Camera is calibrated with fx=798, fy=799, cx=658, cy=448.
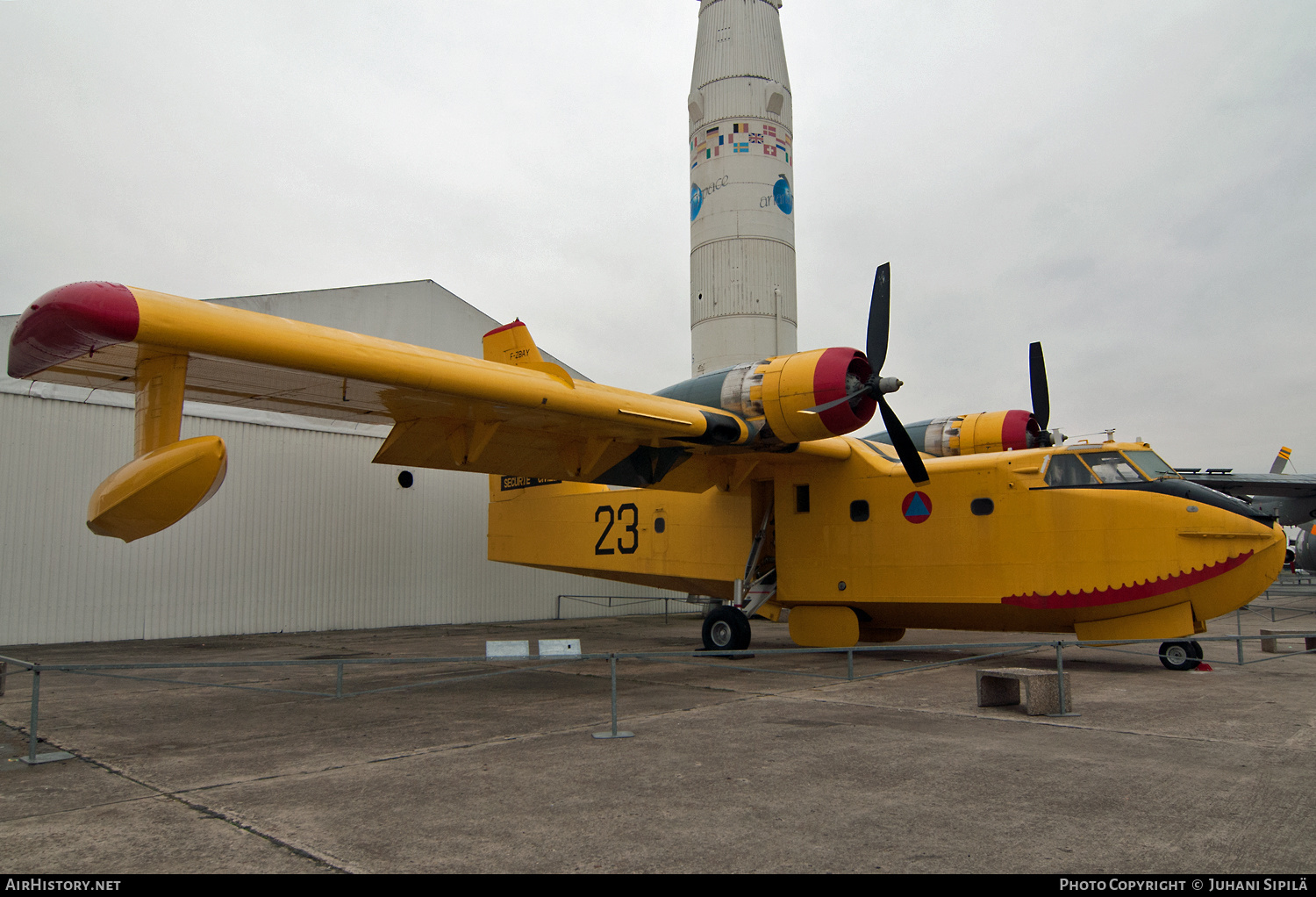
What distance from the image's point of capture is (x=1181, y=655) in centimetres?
980

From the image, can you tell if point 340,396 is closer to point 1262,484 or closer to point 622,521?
point 622,521

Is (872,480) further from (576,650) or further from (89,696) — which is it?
(89,696)

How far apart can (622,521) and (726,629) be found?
2881 mm

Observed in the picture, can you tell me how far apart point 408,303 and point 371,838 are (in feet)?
53.5

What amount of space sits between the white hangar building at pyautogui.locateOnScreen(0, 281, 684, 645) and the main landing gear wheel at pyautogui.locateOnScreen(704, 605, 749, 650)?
9093 mm

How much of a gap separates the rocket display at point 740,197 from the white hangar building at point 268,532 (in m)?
5.79

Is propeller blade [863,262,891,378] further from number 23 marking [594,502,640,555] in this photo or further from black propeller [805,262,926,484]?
number 23 marking [594,502,640,555]

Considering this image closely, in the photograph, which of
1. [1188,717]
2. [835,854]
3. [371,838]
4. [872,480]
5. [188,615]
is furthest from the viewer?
[188,615]

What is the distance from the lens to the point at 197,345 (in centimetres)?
633

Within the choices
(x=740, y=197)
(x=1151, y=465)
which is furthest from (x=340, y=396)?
(x=740, y=197)

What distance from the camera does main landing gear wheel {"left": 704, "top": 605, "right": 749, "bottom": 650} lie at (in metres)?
11.9

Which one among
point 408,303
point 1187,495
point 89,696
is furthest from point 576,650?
point 408,303

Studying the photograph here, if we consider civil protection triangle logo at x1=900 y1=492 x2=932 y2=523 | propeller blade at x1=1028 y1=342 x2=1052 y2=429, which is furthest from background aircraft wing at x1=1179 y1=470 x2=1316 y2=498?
civil protection triangle logo at x1=900 y1=492 x2=932 y2=523
